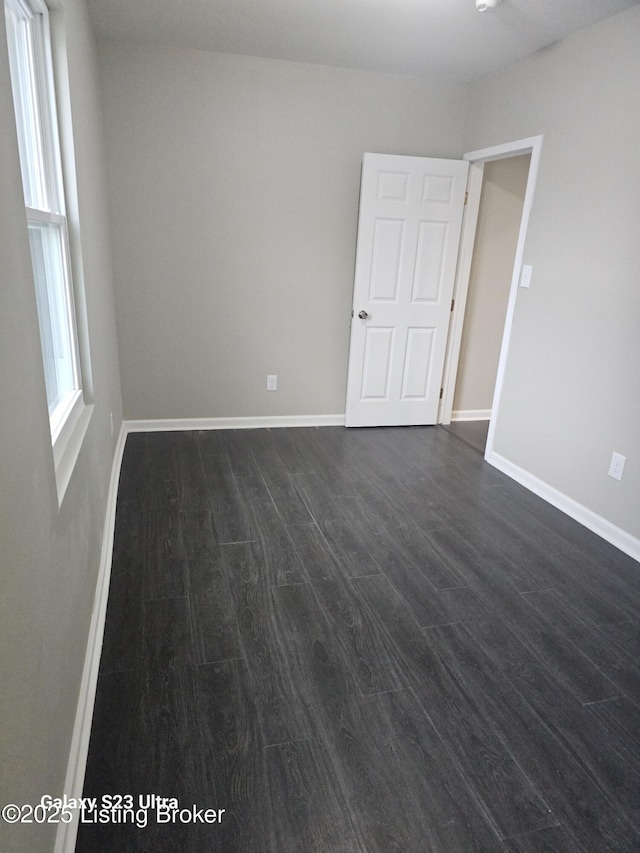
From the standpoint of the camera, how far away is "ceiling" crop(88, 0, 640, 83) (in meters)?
2.82

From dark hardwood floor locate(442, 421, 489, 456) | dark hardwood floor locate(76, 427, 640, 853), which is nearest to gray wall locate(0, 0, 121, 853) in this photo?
dark hardwood floor locate(76, 427, 640, 853)

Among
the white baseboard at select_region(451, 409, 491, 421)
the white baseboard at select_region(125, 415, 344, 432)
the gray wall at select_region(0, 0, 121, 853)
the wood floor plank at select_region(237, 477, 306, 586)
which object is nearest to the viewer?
the gray wall at select_region(0, 0, 121, 853)

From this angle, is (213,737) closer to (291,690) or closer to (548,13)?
(291,690)

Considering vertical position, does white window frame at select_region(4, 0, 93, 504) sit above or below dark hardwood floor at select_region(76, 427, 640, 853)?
above

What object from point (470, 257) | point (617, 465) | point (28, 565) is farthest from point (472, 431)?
point (28, 565)

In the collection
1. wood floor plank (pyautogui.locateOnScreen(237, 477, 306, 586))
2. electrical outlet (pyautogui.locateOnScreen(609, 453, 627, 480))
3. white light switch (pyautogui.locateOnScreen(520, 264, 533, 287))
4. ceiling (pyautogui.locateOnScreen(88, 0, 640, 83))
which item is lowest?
wood floor plank (pyautogui.locateOnScreen(237, 477, 306, 586))

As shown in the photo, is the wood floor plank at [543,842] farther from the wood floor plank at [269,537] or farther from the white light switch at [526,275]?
the white light switch at [526,275]

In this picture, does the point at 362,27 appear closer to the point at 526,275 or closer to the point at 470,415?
the point at 526,275

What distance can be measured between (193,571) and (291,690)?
814 millimetres

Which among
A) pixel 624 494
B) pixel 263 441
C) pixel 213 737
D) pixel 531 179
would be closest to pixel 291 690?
pixel 213 737

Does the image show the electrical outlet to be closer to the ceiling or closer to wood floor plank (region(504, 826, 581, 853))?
wood floor plank (region(504, 826, 581, 853))

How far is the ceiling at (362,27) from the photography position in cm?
Answer: 282

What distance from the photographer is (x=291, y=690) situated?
1.86 m

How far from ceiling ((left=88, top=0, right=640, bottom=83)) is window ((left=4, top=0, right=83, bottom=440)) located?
1.38 m
